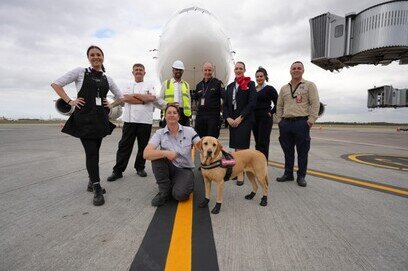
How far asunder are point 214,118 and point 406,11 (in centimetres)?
1406

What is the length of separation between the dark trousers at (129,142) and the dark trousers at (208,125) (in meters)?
0.89

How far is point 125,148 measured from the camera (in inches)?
166

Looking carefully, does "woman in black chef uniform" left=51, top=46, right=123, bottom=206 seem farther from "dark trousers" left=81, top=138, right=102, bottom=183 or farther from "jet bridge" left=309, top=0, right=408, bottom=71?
"jet bridge" left=309, top=0, right=408, bottom=71

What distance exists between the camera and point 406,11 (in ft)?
41.1

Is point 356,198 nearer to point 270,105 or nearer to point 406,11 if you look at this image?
point 270,105

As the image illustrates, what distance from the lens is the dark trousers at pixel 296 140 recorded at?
13.3 ft

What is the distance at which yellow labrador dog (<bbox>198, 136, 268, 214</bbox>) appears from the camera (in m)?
2.75

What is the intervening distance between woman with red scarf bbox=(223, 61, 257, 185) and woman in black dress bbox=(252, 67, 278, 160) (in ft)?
1.74

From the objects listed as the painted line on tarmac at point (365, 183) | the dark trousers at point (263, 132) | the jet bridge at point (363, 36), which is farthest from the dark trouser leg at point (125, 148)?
the jet bridge at point (363, 36)

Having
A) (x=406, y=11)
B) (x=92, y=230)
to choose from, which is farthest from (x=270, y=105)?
(x=406, y=11)

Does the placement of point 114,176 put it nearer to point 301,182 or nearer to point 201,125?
point 201,125

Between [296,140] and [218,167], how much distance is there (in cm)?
202

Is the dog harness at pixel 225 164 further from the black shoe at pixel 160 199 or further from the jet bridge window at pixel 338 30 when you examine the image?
the jet bridge window at pixel 338 30

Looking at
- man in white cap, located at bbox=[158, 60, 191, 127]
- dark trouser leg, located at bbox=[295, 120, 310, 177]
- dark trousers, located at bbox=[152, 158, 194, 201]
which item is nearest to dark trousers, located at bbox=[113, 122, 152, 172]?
man in white cap, located at bbox=[158, 60, 191, 127]
